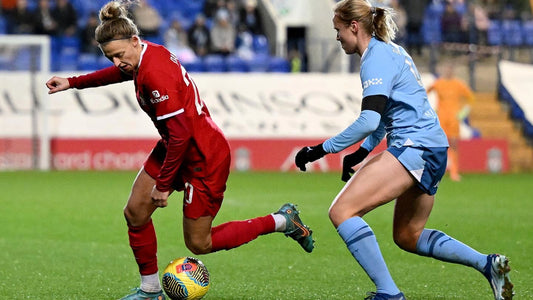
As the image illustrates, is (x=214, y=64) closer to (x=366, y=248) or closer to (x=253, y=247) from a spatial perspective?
(x=253, y=247)

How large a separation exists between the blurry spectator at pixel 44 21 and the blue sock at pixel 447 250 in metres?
16.3

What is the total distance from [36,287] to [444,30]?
17.4m

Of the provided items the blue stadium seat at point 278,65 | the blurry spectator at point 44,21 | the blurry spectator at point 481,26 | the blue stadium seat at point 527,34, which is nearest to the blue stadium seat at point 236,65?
the blue stadium seat at point 278,65

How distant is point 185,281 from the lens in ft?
20.0

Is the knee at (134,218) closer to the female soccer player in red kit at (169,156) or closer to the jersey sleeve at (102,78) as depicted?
the female soccer player in red kit at (169,156)

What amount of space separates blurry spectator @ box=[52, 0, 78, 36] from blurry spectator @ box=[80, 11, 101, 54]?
0.27 m

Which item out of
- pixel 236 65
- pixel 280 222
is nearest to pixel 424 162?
pixel 280 222

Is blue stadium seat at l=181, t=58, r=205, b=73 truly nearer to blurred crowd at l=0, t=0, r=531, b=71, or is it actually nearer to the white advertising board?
blurred crowd at l=0, t=0, r=531, b=71

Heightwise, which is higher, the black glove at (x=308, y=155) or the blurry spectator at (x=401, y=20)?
the black glove at (x=308, y=155)

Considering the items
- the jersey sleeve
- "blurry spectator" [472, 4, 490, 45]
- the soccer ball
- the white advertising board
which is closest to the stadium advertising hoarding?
the white advertising board

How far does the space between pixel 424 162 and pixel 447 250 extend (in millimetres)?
656

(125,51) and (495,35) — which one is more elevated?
(125,51)

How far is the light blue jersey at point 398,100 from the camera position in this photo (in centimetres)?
548

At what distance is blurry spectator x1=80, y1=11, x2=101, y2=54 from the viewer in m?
20.8
